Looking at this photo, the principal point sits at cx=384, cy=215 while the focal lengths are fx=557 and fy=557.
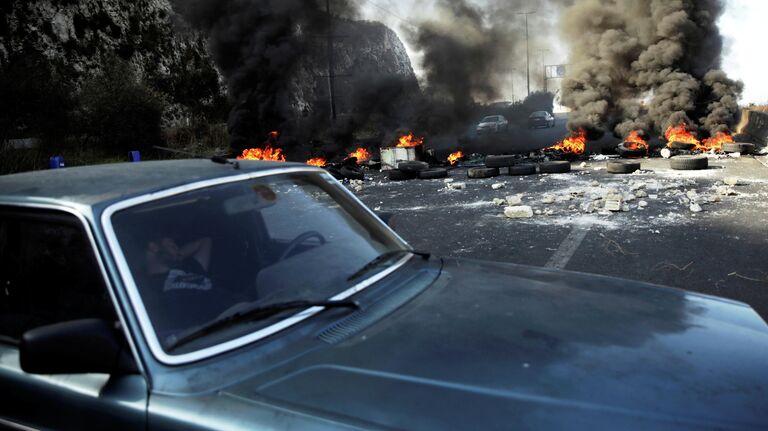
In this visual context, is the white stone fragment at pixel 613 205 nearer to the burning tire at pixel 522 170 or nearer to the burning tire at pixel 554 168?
the burning tire at pixel 522 170

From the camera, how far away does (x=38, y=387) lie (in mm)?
1790

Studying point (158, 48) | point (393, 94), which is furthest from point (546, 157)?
point (158, 48)

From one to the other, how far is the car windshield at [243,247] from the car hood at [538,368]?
371 millimetres

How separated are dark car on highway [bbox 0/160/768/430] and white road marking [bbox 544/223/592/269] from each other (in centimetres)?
379

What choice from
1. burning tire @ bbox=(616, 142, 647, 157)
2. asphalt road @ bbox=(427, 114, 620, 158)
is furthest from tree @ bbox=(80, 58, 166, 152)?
burning tire @ bbox=(616, 142, 647, 157)

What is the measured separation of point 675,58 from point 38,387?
82.0ft

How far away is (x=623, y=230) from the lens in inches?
299

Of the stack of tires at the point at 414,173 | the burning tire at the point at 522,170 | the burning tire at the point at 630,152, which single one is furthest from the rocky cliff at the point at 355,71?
the burning tire at the point at 522,170

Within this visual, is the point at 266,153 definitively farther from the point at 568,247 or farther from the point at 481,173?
the point at 568,247

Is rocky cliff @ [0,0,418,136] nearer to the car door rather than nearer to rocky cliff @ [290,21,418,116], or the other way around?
rocky cliff @ [290,21,418,116]

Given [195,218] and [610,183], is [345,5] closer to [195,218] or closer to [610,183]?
[610,183]

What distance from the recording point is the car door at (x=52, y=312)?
162cm

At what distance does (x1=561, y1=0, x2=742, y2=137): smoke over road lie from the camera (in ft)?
70.4

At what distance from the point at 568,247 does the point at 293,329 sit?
569 centimetres
